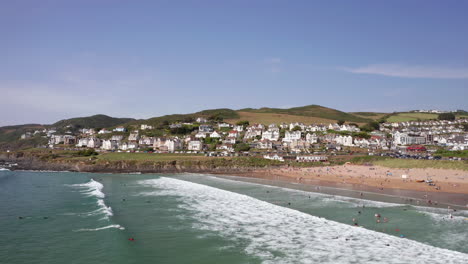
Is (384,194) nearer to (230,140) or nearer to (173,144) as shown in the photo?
(230,140)

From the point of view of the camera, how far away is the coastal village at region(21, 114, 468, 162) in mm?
69000

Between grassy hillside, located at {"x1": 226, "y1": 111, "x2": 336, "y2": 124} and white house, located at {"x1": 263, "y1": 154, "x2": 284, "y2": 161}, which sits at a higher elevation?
grassy hillside, located at {"x1": 226, "y1": 111, "x2": 336, "y2": 124}

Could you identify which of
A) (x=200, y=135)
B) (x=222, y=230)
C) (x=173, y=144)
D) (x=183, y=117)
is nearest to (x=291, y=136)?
(x=200, y=135)

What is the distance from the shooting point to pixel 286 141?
84.4 meters

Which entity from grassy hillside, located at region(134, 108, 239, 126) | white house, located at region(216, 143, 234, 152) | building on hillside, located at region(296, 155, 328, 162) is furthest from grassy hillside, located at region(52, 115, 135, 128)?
building on hillside, located at region(296, 155, 328, 162)

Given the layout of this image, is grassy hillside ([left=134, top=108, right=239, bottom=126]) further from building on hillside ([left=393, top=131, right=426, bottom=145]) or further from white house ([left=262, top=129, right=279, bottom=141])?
building on hillside ([left=393, top=131, right=426, bottom=145])

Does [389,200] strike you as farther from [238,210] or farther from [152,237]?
[152,237]

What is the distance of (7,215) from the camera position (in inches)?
925

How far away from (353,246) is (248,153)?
5224 cm

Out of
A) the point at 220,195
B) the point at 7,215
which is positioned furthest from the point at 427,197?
the point at 7,215

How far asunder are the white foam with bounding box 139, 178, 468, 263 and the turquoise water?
5 cm

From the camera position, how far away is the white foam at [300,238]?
1555 cm

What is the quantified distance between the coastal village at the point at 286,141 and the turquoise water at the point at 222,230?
117ft

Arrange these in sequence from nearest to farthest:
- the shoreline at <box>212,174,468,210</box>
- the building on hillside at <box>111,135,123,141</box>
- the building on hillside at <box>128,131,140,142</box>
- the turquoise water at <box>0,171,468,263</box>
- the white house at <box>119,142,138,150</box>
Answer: the turquoise water at <box>0,171,468,263</box>
the shoreline at <box>212,174,468,210</box>
the white house at <box>119,142,138,150</box>
the building on hillside at <box>128,131,140,142</box>
the building on hillside at <box>111,135,123,141</box>
